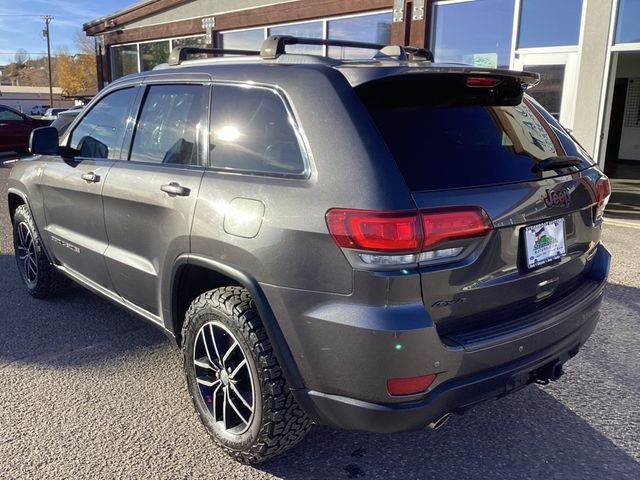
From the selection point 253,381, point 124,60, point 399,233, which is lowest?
point 253,381

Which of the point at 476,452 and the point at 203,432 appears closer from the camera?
the point at 476,452

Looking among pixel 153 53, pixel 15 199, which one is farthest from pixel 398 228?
pixel 153 53

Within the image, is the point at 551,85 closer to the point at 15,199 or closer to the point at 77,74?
the point at 15,199

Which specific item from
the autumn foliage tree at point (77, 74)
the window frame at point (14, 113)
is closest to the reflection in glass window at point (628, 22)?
the window frame at point (14, 113)

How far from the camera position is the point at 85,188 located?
358 centimetres

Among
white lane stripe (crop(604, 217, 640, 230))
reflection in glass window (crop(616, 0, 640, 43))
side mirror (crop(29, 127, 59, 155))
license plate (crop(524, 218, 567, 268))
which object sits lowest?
white lane stripe (crop(604, 217, 640, 230))

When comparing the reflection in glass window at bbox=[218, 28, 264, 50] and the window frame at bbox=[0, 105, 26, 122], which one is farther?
the window frame at bbox=[0, 105, 26, 122]

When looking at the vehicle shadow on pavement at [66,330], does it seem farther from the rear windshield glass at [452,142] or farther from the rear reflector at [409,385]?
the rear windshield glass at [452,142]

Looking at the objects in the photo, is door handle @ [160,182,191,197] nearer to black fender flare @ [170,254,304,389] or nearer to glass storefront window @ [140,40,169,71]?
black fender flare @ [170,254,304,389]

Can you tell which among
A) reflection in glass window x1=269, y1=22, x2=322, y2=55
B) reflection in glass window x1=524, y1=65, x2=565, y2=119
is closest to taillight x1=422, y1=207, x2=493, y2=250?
reflection in glass window x1=524, y1=65, x2=565, y2=119

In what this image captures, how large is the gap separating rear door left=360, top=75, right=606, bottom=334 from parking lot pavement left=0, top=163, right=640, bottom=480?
78cm

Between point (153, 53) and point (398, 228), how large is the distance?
16.4 metres

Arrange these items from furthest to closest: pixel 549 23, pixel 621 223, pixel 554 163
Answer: pixel 549 23 → pixel 621 223 → pixel 554 163

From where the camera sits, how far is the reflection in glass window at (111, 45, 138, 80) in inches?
688
